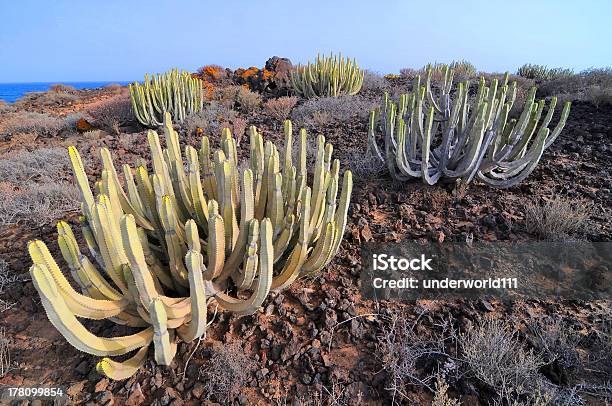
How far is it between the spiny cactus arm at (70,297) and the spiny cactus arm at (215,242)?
0.48 meters

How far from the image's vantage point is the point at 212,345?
87.8 inches

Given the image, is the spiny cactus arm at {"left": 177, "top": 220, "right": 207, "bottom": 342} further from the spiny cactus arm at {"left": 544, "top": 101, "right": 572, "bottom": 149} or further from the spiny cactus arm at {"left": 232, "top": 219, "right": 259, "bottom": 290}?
the spiny cactus arm at {"left": 544, "top": 101, "right": 572, "bottom": 149}

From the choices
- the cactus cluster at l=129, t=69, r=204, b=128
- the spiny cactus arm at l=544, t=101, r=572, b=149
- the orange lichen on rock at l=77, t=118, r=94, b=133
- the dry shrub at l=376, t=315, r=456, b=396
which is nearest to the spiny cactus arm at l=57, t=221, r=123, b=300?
the dry shrub at l=376, t=315, r=456, b=396

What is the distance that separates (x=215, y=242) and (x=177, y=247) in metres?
0.27

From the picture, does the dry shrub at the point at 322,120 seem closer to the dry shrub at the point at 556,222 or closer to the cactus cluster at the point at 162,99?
the cactus cluster at the point at 162,99

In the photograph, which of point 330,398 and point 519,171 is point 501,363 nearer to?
point 330,398

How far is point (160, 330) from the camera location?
1701 millimetres

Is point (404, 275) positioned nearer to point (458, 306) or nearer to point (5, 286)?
point (458, 306)

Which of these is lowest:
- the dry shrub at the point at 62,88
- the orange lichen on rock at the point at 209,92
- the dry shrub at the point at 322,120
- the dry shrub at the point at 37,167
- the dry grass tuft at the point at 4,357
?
the dry grass tuft at the point at 4,357

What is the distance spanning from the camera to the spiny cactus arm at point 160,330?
5.34ft

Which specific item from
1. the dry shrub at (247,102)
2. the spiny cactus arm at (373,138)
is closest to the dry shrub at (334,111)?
the dry shrub at (247,102)

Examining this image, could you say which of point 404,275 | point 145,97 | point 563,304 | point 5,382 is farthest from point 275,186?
point 145,97

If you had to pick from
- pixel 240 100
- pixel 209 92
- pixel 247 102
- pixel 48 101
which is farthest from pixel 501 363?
pixel 48 101

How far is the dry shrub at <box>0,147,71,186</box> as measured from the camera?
5.27m
